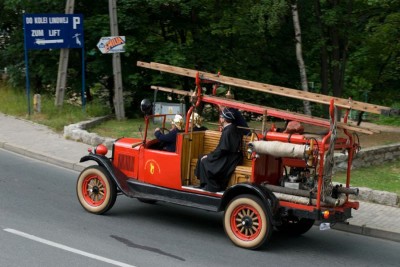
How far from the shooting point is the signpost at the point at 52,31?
18203mm

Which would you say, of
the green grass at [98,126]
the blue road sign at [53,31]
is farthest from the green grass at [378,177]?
the blue road sign at [53,31]

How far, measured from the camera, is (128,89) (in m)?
21.7

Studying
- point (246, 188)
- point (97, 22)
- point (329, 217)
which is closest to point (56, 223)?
point (246, 188)

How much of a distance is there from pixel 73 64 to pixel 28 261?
1615 cm

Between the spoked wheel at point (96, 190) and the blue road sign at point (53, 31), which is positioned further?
the blue road sign at point (53, 31)

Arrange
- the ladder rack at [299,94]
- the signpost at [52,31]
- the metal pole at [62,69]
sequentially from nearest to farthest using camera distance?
1. the ladder rack at [299,94]
2. the signpost at [52,31]
3. the metal pole at [62,69]

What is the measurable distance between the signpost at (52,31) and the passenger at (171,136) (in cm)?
1042

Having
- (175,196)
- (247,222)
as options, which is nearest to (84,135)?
(175,196)

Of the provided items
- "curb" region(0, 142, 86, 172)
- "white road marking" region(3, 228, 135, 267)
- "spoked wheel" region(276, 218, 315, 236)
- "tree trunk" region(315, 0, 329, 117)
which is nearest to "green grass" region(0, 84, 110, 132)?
"curb" region(0, 142, 86, 172)

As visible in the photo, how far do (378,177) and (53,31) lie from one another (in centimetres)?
1109

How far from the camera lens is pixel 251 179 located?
8188mm

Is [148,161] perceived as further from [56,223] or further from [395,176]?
[395,176]

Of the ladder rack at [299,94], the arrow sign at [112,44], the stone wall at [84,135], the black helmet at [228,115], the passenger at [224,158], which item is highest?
the arrow sign at [112,44]

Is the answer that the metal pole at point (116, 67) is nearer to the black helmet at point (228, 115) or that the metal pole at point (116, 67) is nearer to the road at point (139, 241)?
the road at point (139, 241)
